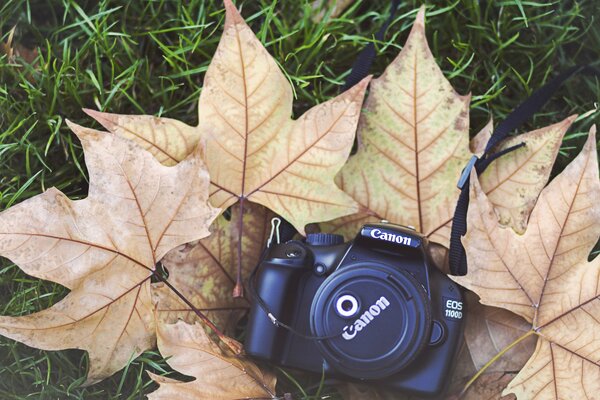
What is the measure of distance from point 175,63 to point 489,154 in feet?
1.80

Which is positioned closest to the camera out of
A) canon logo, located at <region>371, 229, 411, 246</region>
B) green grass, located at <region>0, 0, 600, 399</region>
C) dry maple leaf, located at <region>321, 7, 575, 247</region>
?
canon logo, located at <region>371, 229, 411, 246</region>

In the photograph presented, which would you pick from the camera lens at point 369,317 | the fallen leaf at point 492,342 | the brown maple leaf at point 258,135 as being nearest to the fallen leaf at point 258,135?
the brown maple leaf at point 258,135

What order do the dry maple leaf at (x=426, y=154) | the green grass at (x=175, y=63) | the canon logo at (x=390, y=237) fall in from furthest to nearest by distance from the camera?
the green grass at (x=175, y=63), the dry maple leaf at (x=426, y=154), the canon logo at (x=390, y=237)

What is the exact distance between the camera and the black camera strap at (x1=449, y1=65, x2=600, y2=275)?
1.22 metres

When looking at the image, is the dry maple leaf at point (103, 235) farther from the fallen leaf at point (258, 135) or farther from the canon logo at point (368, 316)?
the canon logo at point (368, 316)

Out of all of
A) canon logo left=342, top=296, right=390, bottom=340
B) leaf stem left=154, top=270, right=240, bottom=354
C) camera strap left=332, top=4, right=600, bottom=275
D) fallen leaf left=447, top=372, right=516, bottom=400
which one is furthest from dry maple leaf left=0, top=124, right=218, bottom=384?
fallen leaf left=447, top=372, right=516, bottom=400

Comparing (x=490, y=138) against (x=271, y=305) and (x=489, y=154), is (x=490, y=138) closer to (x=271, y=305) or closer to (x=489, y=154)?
(x=489, y=154)

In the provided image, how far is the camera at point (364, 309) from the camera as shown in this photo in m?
1.14

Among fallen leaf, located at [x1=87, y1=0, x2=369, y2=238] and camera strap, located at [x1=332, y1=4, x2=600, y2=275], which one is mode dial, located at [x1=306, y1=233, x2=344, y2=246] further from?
camera strap, located at [x1=332, y1=4, x2=600, y2=275]

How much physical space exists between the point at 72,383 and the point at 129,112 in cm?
47

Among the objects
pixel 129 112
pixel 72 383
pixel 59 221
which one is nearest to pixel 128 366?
pixel 72 383

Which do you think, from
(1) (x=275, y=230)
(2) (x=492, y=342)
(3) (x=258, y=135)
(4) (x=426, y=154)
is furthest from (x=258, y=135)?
(2) (x=492, y=342)

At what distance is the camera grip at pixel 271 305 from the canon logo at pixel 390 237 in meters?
0.12

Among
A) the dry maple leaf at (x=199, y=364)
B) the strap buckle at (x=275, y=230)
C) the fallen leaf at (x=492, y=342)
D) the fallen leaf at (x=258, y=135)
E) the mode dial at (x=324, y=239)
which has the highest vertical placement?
the fallen leaf at (x=258, y=135)
